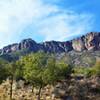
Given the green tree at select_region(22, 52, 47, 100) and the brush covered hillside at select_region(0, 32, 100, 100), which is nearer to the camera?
the green tree at select_region(22, 52, 47, 100)

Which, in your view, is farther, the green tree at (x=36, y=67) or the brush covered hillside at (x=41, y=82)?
the brush covered hillside at (x=41, y=82)

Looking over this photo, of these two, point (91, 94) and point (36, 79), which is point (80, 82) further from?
point (36, 79)

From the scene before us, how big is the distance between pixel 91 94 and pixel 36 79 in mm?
24656

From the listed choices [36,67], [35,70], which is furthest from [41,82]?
→ [36,67]

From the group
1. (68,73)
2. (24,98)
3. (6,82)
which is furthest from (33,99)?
(68,73)

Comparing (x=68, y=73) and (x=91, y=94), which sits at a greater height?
(x=68, y=73)

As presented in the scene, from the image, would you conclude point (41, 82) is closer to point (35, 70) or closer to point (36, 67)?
point (35, 70)

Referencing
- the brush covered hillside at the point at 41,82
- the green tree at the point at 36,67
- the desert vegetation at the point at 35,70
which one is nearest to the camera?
the green tree at the point at 36,67

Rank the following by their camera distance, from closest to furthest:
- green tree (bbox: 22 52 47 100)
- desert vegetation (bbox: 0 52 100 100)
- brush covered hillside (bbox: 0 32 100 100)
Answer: green tree (bbox: 22 52 47 100)
desert vegetation (bbox: 0 52 100 100)
brush covered hillside (bbox: 0 32 100 100)

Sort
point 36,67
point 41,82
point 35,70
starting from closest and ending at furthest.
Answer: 1. point 35,70
2. point 36,67
3. point 41,82

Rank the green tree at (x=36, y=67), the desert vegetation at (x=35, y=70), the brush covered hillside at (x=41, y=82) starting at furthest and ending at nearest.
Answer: the brush covered hillside at (x=41, y=82) → the desert vegetation at (x=35, y=70) → the green tree at (x=36, y=67)

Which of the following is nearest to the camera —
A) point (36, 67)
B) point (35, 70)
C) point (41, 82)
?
point (35, 70)

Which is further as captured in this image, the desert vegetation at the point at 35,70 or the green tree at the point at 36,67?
the desert vegetation at the point at 35,70

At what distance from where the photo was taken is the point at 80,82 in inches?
5039
